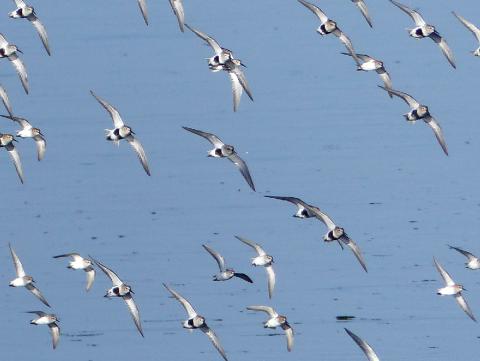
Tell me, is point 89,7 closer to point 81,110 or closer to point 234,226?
point 81,110

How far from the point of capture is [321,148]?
1341 inches

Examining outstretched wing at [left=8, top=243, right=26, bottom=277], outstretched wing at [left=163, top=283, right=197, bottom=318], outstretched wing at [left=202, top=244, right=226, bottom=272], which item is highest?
outstretched wing at [left=163, top=283, right=197, bottom=318]

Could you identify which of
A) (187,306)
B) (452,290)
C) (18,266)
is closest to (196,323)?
(187,306)

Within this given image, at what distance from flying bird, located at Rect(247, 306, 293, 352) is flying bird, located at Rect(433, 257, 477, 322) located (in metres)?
2.07

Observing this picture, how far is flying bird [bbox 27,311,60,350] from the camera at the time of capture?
2645 centimetres

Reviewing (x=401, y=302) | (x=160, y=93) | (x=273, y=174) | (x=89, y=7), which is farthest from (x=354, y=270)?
(x=89, y=7)

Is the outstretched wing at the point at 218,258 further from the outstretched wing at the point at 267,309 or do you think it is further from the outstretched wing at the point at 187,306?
the outstretched wing at the point at 267,309

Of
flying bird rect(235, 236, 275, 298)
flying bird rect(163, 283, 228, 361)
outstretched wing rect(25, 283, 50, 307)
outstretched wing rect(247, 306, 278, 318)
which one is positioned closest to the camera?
flying bird rect(163, 283, 228, 361)

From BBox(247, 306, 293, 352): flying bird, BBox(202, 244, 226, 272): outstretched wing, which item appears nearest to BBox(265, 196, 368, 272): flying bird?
BBox(202, 244, 226, 272): outstretched wing

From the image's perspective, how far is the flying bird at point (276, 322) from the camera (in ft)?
85.3

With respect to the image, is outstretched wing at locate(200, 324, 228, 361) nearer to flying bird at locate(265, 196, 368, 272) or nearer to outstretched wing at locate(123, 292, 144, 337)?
outstretched wing at locate(123, 292, 144, 337)

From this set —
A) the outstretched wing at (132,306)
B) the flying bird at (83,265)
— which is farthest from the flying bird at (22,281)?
the outstretched wing at (132,306)

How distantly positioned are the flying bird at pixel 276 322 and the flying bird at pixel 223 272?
89 centimetres

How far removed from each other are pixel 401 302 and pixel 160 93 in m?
11.7
